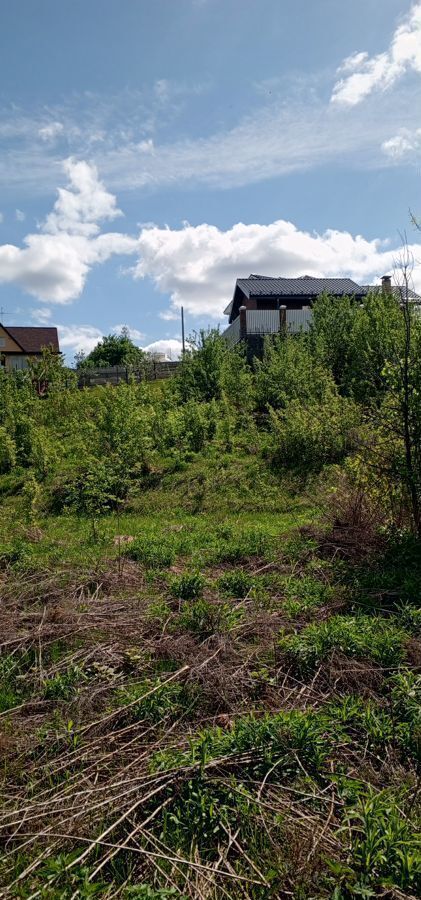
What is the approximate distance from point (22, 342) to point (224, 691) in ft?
172

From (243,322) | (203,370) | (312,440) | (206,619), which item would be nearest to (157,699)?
(206,619)

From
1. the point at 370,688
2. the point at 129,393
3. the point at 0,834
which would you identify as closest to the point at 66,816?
the point at 0,834

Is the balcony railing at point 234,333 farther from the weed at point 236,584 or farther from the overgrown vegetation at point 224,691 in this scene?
the weed at point 236,584

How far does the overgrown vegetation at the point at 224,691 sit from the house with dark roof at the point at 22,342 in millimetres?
43652

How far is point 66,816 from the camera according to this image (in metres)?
2.47

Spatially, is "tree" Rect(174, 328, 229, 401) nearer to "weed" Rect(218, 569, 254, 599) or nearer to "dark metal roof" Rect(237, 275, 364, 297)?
"weed" Rect(218, 569, 254, 599)

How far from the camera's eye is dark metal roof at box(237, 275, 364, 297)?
3253 cm

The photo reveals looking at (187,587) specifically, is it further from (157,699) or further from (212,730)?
(212,730)

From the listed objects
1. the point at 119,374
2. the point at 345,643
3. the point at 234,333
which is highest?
the point at 234,333

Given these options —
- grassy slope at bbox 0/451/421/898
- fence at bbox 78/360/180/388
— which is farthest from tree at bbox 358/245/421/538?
fence at bbox 78/360/180/388

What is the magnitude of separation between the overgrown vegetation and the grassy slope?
0.01 metres

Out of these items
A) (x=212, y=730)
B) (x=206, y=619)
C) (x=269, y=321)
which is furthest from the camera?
(x=269, y=321)

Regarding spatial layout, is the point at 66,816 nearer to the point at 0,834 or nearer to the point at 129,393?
the point at 0,834

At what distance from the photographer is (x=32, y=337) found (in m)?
52.2
